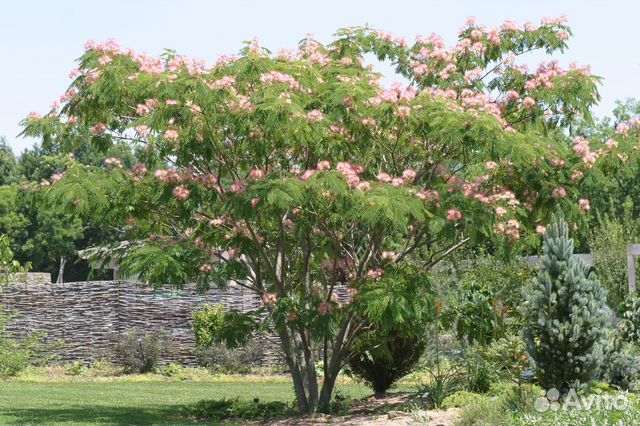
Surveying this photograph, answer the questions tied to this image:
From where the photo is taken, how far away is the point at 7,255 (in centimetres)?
2077

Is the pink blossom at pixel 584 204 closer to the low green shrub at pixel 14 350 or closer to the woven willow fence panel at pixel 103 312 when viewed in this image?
the woven willow fence panel at pixel 103 312

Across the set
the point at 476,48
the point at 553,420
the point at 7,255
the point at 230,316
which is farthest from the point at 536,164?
the point at 7,255

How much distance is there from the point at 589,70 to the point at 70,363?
13711mm

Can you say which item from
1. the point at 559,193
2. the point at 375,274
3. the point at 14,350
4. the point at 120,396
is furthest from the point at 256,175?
the point at 14,350

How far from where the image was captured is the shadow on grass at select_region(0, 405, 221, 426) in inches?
501

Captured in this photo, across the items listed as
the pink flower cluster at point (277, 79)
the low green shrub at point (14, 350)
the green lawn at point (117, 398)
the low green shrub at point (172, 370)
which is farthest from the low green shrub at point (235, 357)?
the pink flower cluster at point (277, 79)

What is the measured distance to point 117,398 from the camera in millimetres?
16500

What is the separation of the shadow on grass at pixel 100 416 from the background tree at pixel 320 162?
6.36 feet

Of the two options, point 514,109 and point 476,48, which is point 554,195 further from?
point 476,48

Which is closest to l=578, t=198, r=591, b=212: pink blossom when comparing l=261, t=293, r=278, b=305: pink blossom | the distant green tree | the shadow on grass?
l=261, t=293, r=278, b=305: pink blossom

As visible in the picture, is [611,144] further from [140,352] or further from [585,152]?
[140,352]

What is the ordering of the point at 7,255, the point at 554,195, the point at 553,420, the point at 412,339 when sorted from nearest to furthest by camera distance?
1. the point at 553,420
2. the point at 554,195
3. the point at 412,339
4. the point at 7,255

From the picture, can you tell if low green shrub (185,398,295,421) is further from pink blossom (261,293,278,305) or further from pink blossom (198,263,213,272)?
pink blossom (198,263,213,272)

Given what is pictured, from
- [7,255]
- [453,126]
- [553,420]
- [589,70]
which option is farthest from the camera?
[7,255]
